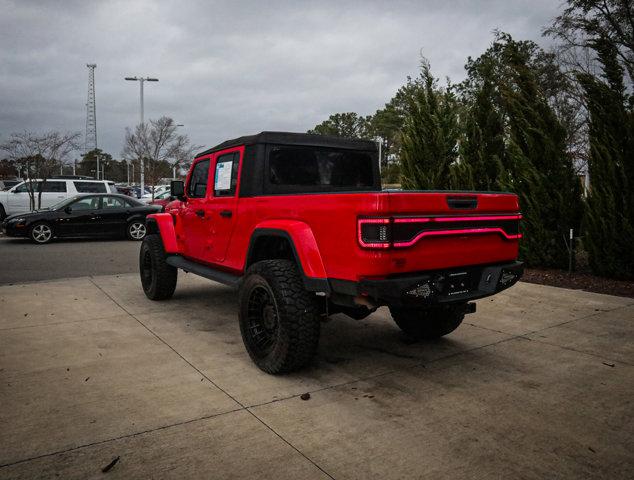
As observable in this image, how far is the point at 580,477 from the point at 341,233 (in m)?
1.94

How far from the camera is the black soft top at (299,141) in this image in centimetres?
474

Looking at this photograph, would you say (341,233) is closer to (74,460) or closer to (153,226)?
(74,460)

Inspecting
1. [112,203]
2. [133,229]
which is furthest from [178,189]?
[112,203]

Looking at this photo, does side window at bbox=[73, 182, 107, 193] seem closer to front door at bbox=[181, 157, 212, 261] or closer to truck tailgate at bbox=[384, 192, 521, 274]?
front door at bbox=[181, 157, 212, 261]

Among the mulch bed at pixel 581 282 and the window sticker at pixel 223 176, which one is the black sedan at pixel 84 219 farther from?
the mulch bed at pixel 581 282

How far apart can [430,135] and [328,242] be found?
26.3 feet

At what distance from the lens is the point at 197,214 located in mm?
5535

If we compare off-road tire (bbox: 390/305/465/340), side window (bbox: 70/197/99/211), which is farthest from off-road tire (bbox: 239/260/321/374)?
side window (bbox: 70/197/99/211)

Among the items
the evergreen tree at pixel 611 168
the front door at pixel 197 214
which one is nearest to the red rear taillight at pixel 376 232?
the front door at pixel 197 214

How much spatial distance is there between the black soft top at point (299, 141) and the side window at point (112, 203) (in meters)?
10.1

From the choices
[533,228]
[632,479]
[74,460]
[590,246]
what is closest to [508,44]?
[533,228]

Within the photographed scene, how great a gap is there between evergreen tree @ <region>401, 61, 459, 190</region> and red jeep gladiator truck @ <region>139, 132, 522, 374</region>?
572 cm

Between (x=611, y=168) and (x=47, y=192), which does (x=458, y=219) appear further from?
(x=47, y=192)

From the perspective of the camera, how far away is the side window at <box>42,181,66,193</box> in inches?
714
